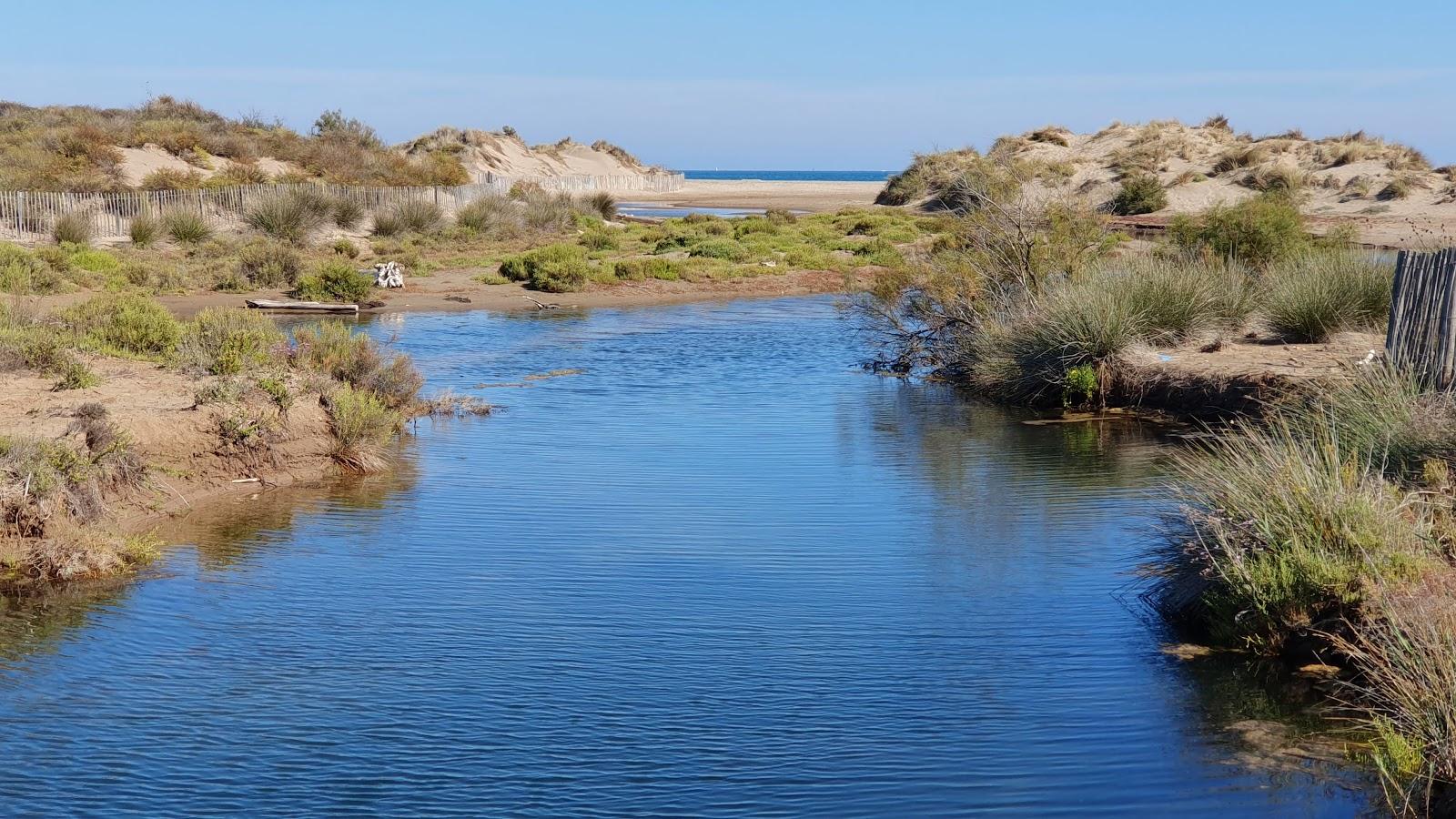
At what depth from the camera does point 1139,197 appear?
149ft

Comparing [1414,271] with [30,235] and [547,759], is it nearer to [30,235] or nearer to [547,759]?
[547,759]

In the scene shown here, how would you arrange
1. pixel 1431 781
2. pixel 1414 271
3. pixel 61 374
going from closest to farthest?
1. pixel 1431 781
2. pixel 1414 271
3. pixel 61 374

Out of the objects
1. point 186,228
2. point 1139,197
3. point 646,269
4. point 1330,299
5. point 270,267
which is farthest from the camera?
point 1139,197

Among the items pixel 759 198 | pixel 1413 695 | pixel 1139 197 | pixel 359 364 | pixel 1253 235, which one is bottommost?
pixel 1413 695

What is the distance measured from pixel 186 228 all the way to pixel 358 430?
2417cm

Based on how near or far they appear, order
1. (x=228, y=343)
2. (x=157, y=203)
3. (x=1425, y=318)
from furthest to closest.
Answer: (x=157, y=203) → (x=228, y=343) → (x=1425, y=318)

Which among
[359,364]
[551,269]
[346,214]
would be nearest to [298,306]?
[551,269]

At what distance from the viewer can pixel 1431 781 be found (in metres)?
5.71

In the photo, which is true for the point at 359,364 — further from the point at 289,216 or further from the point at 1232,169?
the point at 1232,169

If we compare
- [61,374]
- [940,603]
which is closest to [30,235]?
[61,374]

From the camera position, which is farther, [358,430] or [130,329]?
[130,329]

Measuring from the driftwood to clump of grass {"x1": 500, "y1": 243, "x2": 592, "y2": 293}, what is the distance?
5638 mm

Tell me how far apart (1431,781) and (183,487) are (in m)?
9.78

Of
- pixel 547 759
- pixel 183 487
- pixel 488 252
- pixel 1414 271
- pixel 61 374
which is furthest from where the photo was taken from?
pixel 488 252
